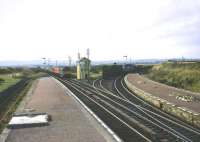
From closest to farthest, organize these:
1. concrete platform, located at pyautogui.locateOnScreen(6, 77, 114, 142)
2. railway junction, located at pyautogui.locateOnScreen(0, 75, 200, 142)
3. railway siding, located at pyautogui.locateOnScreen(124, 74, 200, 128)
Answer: concrete platform, located at pyautogui.locateOnScreen(6, 77, 114, 142), railway junction, located at pyautogui.locateOnScreen(0, 75, 200, 142), railway siding, located at pyautogui.locateOnScreen(124, 74, 200, 128)

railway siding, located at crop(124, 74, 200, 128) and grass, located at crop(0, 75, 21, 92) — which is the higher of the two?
grass, located at crop(0, 75, 21, 92)

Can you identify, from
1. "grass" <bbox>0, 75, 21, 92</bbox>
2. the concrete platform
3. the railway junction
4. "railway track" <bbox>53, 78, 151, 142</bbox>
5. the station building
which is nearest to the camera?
the concrete platform

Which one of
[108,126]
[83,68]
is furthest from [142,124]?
[83,68]

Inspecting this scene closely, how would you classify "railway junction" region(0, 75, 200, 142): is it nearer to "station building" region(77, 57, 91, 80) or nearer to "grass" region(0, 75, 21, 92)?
"grass" region(0, 75, 21, 92)

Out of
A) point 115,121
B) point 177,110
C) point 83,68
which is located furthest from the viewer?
point 83,68

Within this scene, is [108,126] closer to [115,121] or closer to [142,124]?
[115,121]

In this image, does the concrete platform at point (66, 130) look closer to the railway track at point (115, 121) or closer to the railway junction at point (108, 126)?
the railway junction at point (108, 126)

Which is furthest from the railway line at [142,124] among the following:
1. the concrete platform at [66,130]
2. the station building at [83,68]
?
the station building at [83,68]

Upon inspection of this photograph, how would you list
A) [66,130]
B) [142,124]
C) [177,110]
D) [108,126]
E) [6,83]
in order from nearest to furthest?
1. [66,130]
2. [108,126]
3. [142,124]
4. [177,110]
5. [6,83]

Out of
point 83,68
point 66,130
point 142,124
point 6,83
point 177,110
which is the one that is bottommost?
point 142,124

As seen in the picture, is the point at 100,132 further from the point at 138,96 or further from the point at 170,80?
the point at 170,80

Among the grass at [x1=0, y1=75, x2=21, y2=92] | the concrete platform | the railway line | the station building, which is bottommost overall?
the railway line

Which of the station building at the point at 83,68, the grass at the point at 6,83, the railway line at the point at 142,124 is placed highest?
the station building at the point at 83,68

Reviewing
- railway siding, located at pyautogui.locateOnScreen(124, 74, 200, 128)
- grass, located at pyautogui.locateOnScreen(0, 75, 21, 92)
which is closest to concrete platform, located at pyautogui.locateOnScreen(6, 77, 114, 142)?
railway siding, located at pyautogui.locateOnScreen(124, 74, 200, 128)
